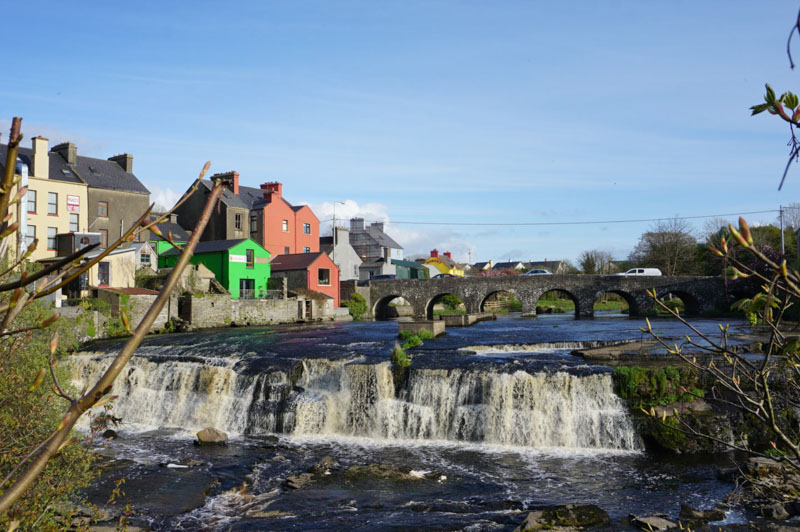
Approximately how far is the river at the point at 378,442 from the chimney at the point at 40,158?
19644mm

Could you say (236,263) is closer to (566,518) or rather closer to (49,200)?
(49,200)

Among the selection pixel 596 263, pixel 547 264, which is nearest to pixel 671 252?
pixel 596 263

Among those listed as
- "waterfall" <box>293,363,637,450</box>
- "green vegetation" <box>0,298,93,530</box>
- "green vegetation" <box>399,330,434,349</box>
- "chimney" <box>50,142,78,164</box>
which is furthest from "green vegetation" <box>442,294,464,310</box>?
"green vegetation" <box>0,298,93,530</box>

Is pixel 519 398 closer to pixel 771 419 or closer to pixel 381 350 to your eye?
pixel 381 350

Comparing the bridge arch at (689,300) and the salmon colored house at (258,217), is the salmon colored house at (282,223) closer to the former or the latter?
the salmon colored house at (258,217)

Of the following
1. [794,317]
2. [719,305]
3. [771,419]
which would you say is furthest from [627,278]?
[771,419]

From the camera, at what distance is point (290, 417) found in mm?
21625

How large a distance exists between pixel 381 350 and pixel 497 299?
55940 mm

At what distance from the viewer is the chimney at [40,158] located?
4219cm

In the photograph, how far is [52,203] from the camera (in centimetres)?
4350

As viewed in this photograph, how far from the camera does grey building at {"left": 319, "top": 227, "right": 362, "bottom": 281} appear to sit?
6825 cm

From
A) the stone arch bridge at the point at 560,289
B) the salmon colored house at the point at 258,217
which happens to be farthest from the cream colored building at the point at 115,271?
the stone arch bridge at the point at 560,289

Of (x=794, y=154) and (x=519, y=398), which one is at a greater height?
(x=794, y=154)

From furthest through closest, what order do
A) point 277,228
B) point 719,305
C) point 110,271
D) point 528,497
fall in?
point 277,228 < point 719,305 < point 110,271 < point 528,497
